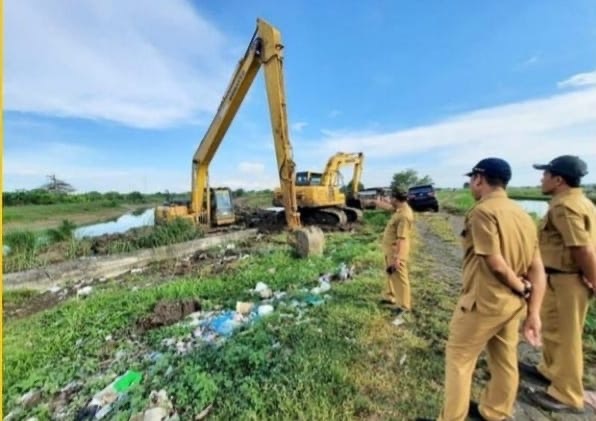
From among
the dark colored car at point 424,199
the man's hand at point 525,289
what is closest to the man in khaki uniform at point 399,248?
the man's hand at point 525,289

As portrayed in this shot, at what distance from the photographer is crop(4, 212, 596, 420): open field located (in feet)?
8.89

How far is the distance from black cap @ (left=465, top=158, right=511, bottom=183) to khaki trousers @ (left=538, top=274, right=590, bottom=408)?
3.17ft

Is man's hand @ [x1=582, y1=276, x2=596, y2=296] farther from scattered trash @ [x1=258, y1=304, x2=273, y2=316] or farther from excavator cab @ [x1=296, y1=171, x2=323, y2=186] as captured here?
excavator cab @ [x1=296, y1=171, x2=323, y2=186]

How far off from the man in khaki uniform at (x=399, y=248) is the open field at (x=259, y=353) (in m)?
0.24

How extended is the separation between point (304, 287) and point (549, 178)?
144 inches

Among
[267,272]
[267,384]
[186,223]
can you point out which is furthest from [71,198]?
[267,384]

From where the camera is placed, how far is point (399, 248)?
13.9 ft

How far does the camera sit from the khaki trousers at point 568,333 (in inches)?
100

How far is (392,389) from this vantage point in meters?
2.82

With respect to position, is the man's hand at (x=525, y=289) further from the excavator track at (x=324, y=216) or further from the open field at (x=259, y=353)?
the excavator track at (x=324, y=216)

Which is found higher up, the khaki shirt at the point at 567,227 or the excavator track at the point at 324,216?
the khaki shirt at the point at 567,227

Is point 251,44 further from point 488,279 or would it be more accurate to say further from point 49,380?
point 488,279

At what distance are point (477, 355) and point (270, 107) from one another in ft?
31.9

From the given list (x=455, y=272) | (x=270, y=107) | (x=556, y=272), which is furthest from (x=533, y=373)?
(x=270, y=107)
